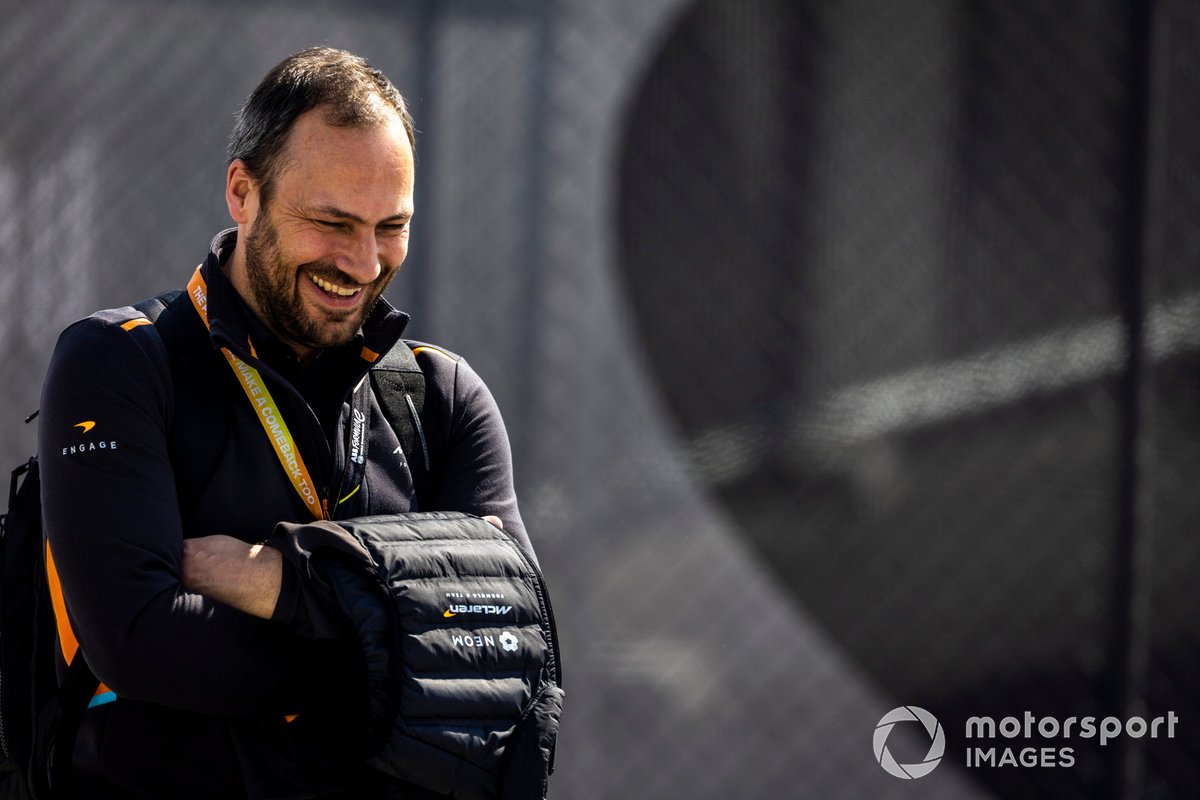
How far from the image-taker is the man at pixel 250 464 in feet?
5.18

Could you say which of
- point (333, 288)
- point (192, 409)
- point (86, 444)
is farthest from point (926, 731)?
point (86, 444)

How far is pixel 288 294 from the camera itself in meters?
1.77

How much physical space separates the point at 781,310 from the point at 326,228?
162 cm

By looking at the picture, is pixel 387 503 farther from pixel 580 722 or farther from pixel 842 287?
pixel 842 287

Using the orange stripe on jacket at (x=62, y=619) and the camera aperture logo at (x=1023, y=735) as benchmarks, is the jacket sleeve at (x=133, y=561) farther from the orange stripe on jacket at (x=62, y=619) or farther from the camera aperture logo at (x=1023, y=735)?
the camera aperture logo at (x=1023, y=735)

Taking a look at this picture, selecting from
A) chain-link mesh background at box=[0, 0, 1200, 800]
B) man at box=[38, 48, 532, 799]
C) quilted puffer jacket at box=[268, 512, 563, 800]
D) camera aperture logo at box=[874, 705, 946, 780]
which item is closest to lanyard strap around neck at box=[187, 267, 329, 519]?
man at box=[38, 48, 532, 799]

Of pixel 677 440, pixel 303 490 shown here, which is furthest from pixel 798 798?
pixel 303 490

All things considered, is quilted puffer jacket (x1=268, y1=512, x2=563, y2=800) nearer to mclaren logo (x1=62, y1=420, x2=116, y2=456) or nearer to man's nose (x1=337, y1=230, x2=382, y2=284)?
mclaren logo (x1=62, y1=420, x2=116, y2=456)

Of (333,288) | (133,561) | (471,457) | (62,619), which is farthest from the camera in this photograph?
(471,457)

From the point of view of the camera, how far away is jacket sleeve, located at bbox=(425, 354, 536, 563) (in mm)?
1871

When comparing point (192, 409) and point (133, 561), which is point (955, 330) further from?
point (133, 561)

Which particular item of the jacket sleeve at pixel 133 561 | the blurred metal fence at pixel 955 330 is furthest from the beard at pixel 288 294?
the blurred metal fence at pixel 955 330

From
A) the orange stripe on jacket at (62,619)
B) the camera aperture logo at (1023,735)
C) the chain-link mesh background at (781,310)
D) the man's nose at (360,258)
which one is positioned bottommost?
Result: the orange stripe on jacket at (62,619)

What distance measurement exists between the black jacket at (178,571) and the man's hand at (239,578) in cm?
2
